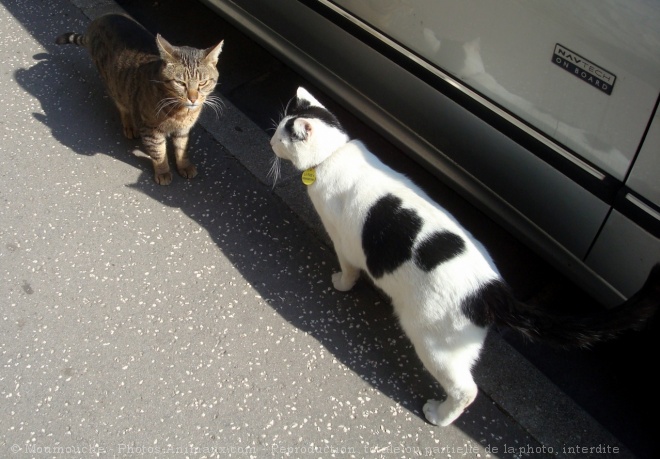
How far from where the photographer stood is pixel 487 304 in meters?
1.86

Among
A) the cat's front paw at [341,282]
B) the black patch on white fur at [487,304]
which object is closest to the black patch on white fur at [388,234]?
the black patch on white fur at [487,304]

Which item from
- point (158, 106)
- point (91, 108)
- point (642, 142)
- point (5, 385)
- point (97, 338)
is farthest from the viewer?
point (91, 108)

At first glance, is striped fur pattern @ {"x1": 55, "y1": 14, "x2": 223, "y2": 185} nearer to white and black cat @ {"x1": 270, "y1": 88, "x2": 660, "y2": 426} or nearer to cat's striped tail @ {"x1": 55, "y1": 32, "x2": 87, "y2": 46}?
cat's striped tail @ {"x1": 55, "y1": 32, "x2": 87, "y2": 46}

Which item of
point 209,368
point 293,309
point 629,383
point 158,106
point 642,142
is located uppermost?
point 642,142

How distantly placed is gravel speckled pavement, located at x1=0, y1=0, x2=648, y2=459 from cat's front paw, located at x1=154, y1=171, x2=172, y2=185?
32mm

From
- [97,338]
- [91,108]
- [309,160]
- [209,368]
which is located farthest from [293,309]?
[91,108]

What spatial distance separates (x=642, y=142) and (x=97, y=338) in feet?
6.97

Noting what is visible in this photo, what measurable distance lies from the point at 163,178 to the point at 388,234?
1.41 metres

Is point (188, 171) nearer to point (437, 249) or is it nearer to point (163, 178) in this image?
point (163, 178)

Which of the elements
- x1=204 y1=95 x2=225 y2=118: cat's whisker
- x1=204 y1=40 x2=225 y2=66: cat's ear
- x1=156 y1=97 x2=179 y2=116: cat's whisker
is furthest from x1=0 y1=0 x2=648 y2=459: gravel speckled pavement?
x1=204 y1=40 x2=225 y2=66: cat's ear

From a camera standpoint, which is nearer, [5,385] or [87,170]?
[5,385]

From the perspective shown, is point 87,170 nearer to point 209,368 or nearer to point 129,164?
point 129,164

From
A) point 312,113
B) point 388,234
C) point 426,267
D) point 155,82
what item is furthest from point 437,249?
point 155,82

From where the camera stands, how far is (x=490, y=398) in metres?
2.22
